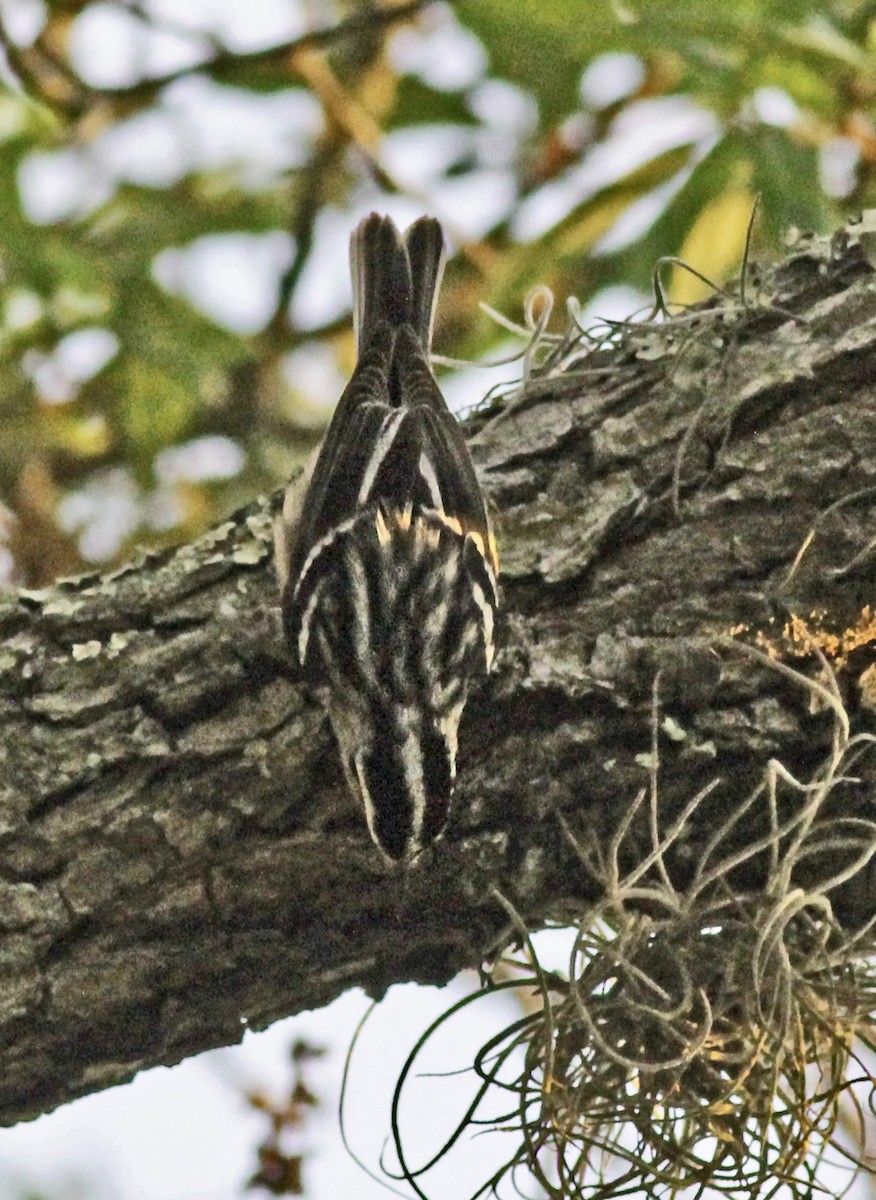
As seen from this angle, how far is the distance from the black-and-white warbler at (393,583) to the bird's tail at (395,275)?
61mm

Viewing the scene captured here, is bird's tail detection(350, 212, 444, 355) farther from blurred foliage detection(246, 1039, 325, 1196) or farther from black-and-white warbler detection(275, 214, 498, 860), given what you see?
blurred foliage detection(246, 1039, 325, 1196)

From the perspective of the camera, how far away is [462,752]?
2.77m

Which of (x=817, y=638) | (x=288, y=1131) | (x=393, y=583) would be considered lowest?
(x=288, y=1131)

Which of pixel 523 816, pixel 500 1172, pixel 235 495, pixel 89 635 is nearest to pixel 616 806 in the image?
pixel 523 816

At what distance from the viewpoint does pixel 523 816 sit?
269cm

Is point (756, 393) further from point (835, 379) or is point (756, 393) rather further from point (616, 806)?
point (616, 806)

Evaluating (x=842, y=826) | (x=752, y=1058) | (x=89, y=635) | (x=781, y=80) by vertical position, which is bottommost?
(x=752, y=1058)

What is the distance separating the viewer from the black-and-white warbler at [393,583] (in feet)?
8.93

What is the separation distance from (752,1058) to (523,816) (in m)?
0.51

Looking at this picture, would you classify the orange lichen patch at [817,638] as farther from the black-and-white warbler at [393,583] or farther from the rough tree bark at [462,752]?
the black-and-white warbler at [393,583]

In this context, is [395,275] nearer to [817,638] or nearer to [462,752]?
[462,752]

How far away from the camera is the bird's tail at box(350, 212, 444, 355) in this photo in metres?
3.70

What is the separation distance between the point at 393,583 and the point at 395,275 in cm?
90

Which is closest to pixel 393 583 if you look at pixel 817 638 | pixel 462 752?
pixel 462 752
